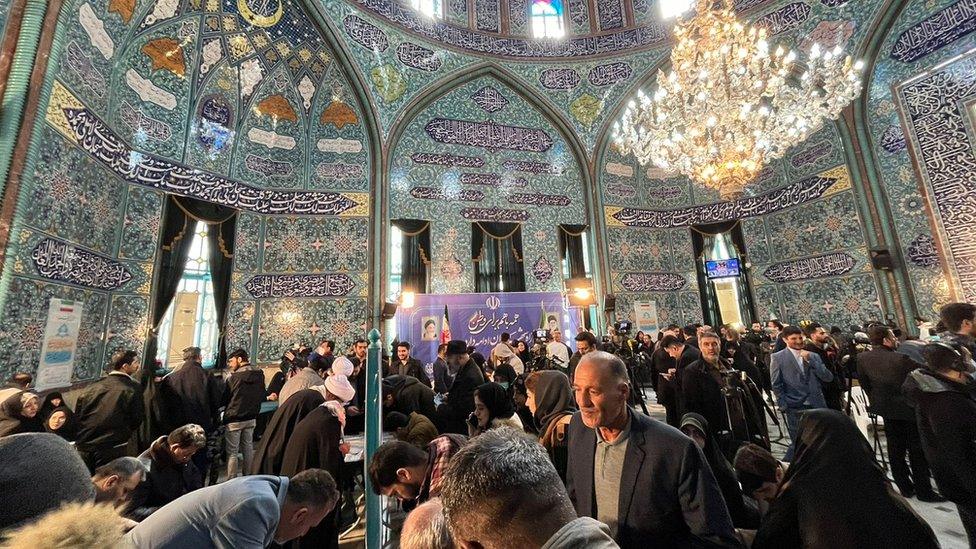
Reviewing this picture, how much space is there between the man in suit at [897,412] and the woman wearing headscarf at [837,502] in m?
2.25

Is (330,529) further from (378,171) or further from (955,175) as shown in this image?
(955,175)

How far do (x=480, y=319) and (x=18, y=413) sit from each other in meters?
6.34

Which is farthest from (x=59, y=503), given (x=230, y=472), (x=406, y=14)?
(x=406, y=14)

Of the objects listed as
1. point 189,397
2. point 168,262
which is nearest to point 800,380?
point 189,397

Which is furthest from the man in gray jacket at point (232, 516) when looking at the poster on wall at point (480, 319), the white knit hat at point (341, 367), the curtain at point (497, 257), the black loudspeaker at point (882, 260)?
the black loudspeaker at point (882, 260)

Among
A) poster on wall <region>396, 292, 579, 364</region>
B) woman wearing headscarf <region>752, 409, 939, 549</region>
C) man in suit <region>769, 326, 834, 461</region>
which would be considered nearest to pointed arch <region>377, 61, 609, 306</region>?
poster on wall <region>396, 292, 579, 364</region>

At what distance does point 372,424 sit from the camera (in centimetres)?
A: 185

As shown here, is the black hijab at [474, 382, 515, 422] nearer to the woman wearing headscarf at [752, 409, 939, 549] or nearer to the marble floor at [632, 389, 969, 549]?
the woman wearing headscarf at [752, 409, 939, 549]

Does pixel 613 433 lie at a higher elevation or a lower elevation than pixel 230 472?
higher

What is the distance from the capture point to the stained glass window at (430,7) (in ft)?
29.7

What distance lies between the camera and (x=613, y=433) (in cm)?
121

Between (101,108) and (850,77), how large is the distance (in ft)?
32.5

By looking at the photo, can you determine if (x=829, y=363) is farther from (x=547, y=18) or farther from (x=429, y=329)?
(x=547, y=18)

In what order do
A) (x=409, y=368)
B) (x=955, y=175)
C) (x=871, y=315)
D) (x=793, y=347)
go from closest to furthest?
(x=793, y=347), (x=409, y=368), (x=955, y=175), (x=871, y=315)
